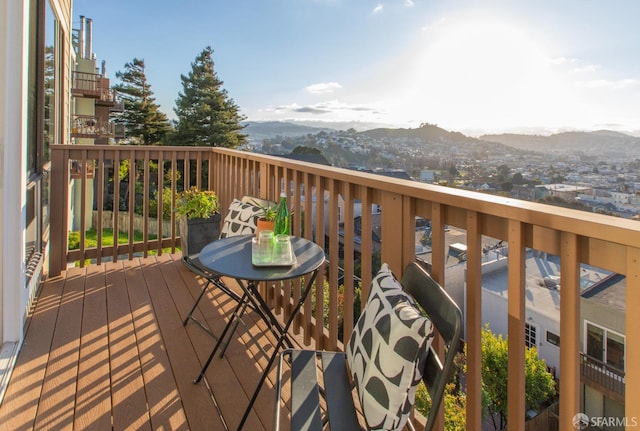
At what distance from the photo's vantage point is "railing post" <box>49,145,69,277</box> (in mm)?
3621

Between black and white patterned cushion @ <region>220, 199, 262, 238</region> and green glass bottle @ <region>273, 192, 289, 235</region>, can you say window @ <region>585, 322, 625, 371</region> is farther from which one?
black and white patterned cushion @ <region>220, 199, 262, 238</region>

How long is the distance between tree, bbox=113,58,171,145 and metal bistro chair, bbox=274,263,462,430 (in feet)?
88.6

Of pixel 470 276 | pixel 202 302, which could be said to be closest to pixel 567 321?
pixel 470 276

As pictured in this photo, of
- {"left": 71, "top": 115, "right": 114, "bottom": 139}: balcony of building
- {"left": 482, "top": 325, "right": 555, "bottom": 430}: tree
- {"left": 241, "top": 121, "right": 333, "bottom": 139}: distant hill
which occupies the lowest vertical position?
{"left": 482, "top": 325, "right": 555, "bottom": 430}: tree

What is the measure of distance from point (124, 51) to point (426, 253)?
28.3 metres

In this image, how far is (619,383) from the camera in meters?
1.07

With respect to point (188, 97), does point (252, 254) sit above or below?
below

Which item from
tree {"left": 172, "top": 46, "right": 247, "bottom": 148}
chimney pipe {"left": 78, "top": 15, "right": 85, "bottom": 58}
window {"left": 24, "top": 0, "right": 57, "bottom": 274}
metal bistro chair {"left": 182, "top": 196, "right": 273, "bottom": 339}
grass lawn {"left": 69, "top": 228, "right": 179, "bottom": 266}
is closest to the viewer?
metal bistro chair {"left": 182, "top": 196, "right": 273, "bottom": 339}

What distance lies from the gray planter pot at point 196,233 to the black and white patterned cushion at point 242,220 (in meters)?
0.98

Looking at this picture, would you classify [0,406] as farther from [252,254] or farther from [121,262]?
[121,262]

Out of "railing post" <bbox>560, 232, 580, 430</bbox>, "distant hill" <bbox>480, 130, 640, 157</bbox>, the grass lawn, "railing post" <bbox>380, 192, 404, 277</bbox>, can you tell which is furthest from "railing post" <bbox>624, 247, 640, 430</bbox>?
the grass lawn

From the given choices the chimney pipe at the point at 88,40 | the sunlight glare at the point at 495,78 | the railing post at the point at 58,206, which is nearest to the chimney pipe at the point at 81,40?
the chimney pipe at the point at 88,40

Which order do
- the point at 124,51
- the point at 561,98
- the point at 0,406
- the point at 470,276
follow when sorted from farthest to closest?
the point at 124,51
the point at 561,98
the point at 0,406
the point at 470,276

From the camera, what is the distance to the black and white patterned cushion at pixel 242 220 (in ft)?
8.88
